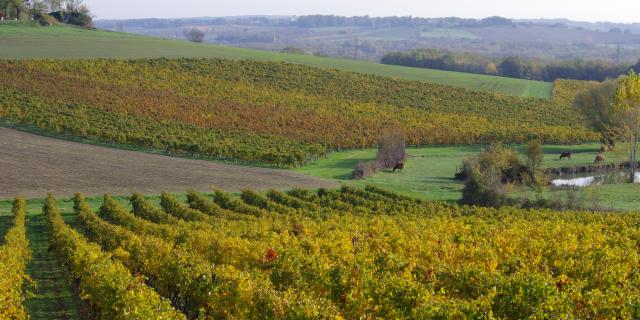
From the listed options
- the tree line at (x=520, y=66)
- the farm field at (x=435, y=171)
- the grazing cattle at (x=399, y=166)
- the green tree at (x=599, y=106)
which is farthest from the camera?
the tree line at (x=520, y=66)

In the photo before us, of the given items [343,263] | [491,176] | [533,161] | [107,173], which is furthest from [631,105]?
[343,263]

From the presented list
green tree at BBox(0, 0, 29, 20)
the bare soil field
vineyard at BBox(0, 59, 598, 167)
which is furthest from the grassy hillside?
the bare soil field

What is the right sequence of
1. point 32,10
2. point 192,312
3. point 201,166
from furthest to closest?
point 32,10, point 201,166, point 192,312

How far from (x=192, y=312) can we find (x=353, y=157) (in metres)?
52.6

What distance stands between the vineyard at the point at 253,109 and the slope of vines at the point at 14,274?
115 feet

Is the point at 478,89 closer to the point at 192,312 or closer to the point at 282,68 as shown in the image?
the point at 282,68

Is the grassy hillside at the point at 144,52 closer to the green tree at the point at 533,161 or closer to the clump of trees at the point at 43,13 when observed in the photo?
the clump of trees at the point at 43,13

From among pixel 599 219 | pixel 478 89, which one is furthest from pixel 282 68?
pixel 599 219

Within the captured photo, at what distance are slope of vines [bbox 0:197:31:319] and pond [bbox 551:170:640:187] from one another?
151 ft

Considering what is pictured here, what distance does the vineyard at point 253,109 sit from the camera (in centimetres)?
7700

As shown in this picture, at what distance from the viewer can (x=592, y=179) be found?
71.6m

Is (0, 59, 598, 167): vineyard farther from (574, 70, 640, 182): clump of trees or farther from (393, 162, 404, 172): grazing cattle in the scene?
(393, 162, 404, 172): grazing cattle

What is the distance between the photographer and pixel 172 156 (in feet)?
231

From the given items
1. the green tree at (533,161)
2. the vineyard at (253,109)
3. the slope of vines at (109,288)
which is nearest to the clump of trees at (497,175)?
the green tree at (533,161)
